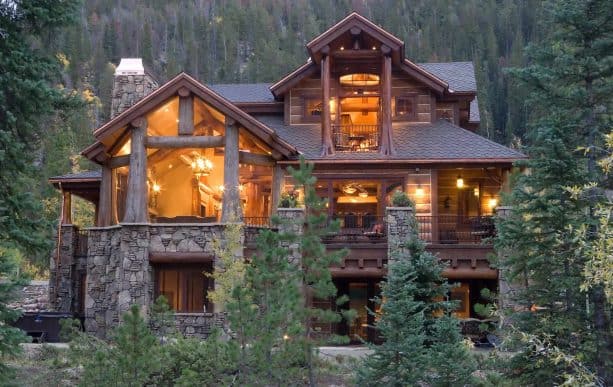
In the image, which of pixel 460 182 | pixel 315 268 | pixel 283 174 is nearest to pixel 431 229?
pixel 460 182

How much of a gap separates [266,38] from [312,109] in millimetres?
72650

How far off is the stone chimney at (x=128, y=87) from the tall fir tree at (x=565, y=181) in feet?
47.8

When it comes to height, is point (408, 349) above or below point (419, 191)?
below

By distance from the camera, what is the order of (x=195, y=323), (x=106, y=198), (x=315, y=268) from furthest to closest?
(x=106, y=198), (x=195, y=323), (x=315, y=268)

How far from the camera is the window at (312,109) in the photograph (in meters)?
25.3

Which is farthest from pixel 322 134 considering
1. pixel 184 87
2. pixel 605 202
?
pixel 605 202

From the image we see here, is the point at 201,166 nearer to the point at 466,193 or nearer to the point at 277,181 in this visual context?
the point at 277,181

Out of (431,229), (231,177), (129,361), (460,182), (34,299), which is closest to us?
(129,361)

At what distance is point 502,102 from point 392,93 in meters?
52.5

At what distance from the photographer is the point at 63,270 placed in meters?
25.0

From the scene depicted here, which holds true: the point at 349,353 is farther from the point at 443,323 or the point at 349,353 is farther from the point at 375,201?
the point at 375,201

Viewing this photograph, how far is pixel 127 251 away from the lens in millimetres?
21000

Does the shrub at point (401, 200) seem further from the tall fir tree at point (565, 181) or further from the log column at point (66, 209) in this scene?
the log column at point (66, 209)

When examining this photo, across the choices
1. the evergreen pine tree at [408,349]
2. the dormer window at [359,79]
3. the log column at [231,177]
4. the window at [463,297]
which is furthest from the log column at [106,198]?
the evergreen pine tree at [408,349]
